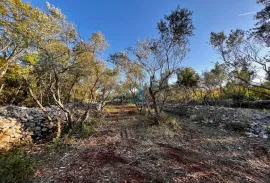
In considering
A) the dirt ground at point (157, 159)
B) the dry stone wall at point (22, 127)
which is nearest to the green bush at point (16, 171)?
the dirt ground at point (157, 159)

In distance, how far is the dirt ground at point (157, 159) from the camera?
3508 mm

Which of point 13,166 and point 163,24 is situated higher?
point 163,24

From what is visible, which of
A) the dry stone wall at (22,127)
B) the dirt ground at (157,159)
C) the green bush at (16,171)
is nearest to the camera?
the green bush at (16,171)

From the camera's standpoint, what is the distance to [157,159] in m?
4.38

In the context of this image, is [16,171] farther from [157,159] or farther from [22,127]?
[22,127]

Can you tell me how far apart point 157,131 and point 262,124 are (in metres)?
6.28

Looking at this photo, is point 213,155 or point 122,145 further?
point 122,145

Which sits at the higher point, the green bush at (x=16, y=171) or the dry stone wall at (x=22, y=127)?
the dry stone wall at (x=22, y=127)

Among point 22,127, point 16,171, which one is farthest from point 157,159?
point 22,127

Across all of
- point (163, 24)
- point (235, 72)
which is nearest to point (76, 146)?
point (163, 24)

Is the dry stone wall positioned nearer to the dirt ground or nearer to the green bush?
the dirt ground

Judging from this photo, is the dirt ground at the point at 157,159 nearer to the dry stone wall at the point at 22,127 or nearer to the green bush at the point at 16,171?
the green bush at the point at 16,171

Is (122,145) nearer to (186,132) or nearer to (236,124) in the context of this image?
(186,132)

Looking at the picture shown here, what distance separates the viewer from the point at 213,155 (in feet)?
16.0
